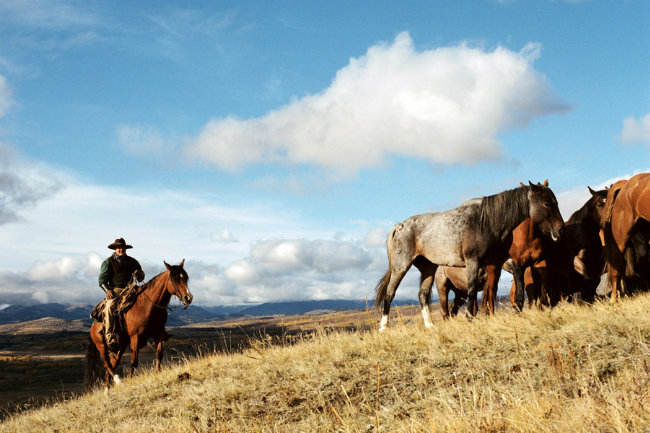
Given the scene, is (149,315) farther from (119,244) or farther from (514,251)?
(514,251)

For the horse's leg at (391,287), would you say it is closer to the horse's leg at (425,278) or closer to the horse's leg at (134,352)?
the horse's leg at (425,278)

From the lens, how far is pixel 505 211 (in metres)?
9.06

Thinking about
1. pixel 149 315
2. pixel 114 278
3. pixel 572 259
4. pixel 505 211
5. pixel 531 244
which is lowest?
pixel 149 315

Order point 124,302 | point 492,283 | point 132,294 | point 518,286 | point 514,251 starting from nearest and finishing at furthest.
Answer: point 518,286 < point 492,283 < point 514,251 < point 124,302 < point 132,294

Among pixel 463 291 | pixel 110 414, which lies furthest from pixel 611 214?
pixel 110 414

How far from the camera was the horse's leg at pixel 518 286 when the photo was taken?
9047 millimetres

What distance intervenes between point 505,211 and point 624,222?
2.50 meters

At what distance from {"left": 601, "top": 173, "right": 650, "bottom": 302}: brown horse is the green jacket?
38.3 ft

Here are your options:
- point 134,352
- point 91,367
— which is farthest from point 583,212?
point 91,367

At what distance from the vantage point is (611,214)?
387 inches

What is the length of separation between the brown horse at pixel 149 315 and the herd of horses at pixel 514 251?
0.08 feet

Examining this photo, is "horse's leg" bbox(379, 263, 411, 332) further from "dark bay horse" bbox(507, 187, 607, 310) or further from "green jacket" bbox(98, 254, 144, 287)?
"green jacket" bbox(98, 254, 144, 287)

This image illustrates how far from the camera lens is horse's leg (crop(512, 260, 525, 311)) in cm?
905

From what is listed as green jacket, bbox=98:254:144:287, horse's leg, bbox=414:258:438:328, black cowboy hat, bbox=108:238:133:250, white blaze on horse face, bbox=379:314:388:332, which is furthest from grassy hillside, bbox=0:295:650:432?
black cowboy hat, bbox=108:238:133:250
